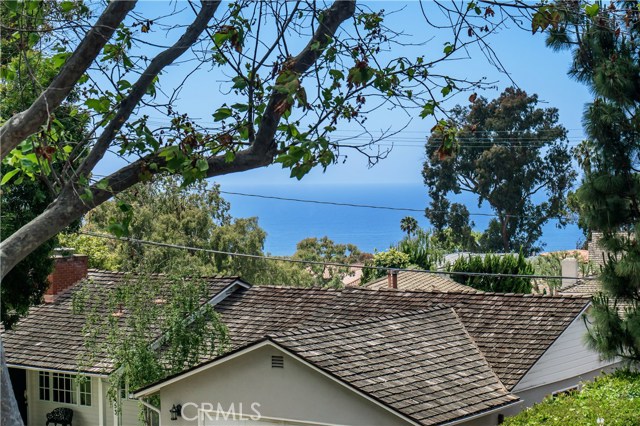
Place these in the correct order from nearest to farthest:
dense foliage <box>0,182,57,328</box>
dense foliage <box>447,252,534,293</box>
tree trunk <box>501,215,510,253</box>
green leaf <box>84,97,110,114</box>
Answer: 1. green leaf <box>84,97,110,114</box>
2. dense foliage <box>0,182,57,328</box>
3. dense foliage <box>447,252,534,293</box>
4. tree trunk <box>501,215,510,253</box>

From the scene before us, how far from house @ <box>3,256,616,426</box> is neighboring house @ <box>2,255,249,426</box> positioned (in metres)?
0.04

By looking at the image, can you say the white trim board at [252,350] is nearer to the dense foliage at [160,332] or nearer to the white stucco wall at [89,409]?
the dense foliage at [160,332]

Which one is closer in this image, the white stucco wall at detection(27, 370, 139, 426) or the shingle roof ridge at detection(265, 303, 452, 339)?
the shingle roof ridge at detection(265, 303, 452, 339)

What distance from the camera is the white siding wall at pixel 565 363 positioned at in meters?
21.1

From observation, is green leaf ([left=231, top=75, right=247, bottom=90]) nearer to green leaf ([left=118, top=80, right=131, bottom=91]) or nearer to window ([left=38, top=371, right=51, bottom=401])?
green leaf ([left=118, top=80, right=131, bottom=91])

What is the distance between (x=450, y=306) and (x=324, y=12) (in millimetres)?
15903

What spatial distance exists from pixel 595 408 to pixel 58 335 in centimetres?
1686

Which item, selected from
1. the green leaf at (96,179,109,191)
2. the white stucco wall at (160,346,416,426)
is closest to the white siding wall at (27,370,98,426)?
the white stucco wall at (160,346,416,426)

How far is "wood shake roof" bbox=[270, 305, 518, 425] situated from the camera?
16562 millimetres

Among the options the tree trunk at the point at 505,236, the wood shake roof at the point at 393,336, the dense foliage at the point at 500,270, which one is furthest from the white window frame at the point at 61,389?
the tree trunk at the point at 505,236

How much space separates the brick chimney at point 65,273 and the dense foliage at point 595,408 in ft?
58.8

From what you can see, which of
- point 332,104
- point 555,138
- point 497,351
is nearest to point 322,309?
point 497,351

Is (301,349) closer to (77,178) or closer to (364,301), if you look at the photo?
(364,301)

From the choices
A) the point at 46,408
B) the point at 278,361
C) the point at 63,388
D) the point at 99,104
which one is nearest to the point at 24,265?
the point at 63,388
